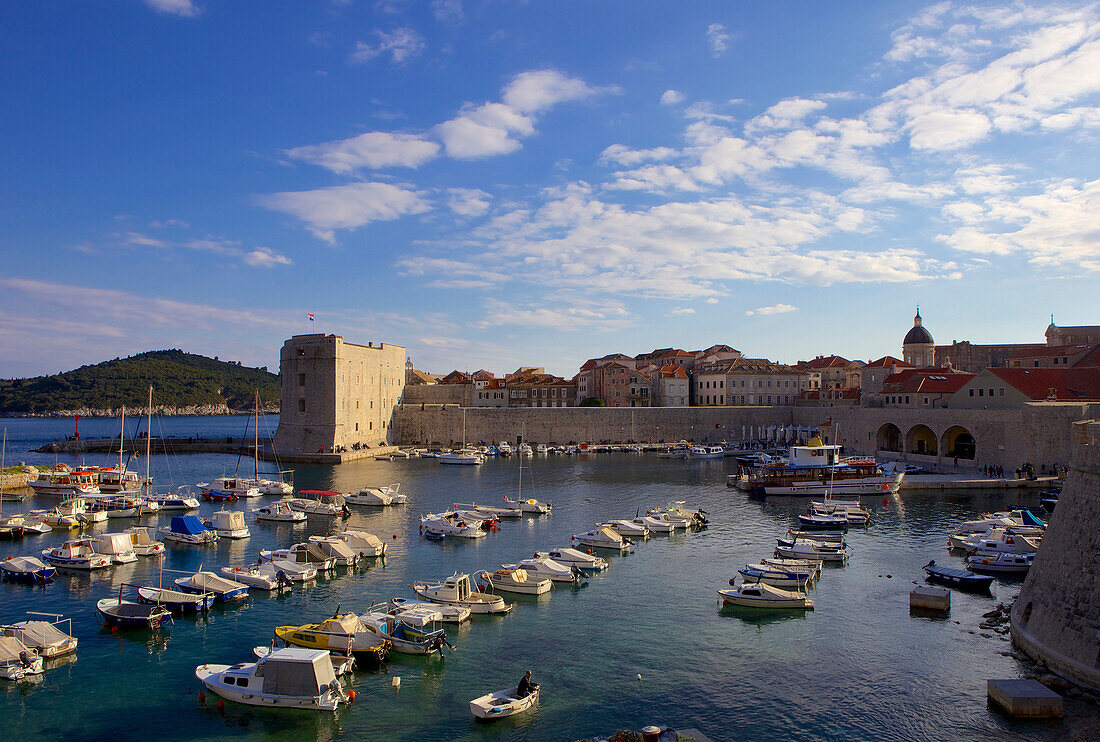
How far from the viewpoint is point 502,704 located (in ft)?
42.3

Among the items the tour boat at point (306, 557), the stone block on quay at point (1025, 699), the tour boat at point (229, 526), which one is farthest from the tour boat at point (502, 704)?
the tour boat at point (229, 526)

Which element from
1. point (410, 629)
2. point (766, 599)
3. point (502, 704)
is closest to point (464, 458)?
point (766, 599)

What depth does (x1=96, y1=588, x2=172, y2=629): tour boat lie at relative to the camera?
17688 millimetres

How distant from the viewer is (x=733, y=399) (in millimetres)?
73875

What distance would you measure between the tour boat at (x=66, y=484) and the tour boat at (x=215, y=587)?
846 inches

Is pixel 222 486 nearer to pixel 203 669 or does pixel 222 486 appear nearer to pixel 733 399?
pixel 203 669

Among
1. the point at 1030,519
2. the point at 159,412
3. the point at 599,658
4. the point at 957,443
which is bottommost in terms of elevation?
the point at 599,658

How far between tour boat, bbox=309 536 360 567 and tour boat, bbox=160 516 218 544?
20.6 ft

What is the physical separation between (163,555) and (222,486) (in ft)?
48.9

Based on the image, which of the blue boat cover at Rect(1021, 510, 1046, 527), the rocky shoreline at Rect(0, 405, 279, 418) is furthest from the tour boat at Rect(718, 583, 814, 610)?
the rocky shoreline at Rect(0, 405, 279, 418)

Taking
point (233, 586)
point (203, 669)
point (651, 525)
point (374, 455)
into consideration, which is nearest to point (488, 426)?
point (374, 455)

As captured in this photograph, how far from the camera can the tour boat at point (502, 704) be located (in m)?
12.7

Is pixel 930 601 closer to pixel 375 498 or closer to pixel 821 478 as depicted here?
pixel 821 478

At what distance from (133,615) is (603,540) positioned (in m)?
15.2
